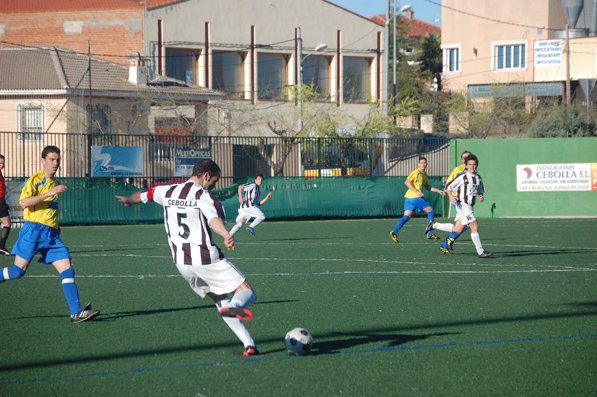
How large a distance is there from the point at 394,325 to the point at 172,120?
117 ft

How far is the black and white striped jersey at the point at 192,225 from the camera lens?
871 centimetres

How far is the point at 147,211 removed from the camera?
2986 cm

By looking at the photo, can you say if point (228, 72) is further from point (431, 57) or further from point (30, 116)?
point (431, 57)

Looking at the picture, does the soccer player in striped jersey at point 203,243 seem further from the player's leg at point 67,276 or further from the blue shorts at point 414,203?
the blue shorts at point 414,203

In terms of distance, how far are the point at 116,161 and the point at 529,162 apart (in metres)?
13.5

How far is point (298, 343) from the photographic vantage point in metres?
8.61

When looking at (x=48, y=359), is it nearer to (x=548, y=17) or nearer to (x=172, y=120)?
(x=172, y=120)

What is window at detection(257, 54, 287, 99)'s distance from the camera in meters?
54.9

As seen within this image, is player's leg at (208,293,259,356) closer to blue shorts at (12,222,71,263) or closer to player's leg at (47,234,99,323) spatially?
player's leg at (47,234,99,323)

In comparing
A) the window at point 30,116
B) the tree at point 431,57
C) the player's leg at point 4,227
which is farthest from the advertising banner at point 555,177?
the tree at point 431,57

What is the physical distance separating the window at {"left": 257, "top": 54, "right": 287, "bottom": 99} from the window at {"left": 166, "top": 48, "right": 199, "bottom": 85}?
4067mm

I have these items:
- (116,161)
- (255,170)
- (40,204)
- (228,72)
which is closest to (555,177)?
(255,170)

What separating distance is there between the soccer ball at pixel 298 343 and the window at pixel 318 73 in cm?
4832

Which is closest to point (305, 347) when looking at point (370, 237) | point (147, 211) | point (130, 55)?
point (370, 237)
